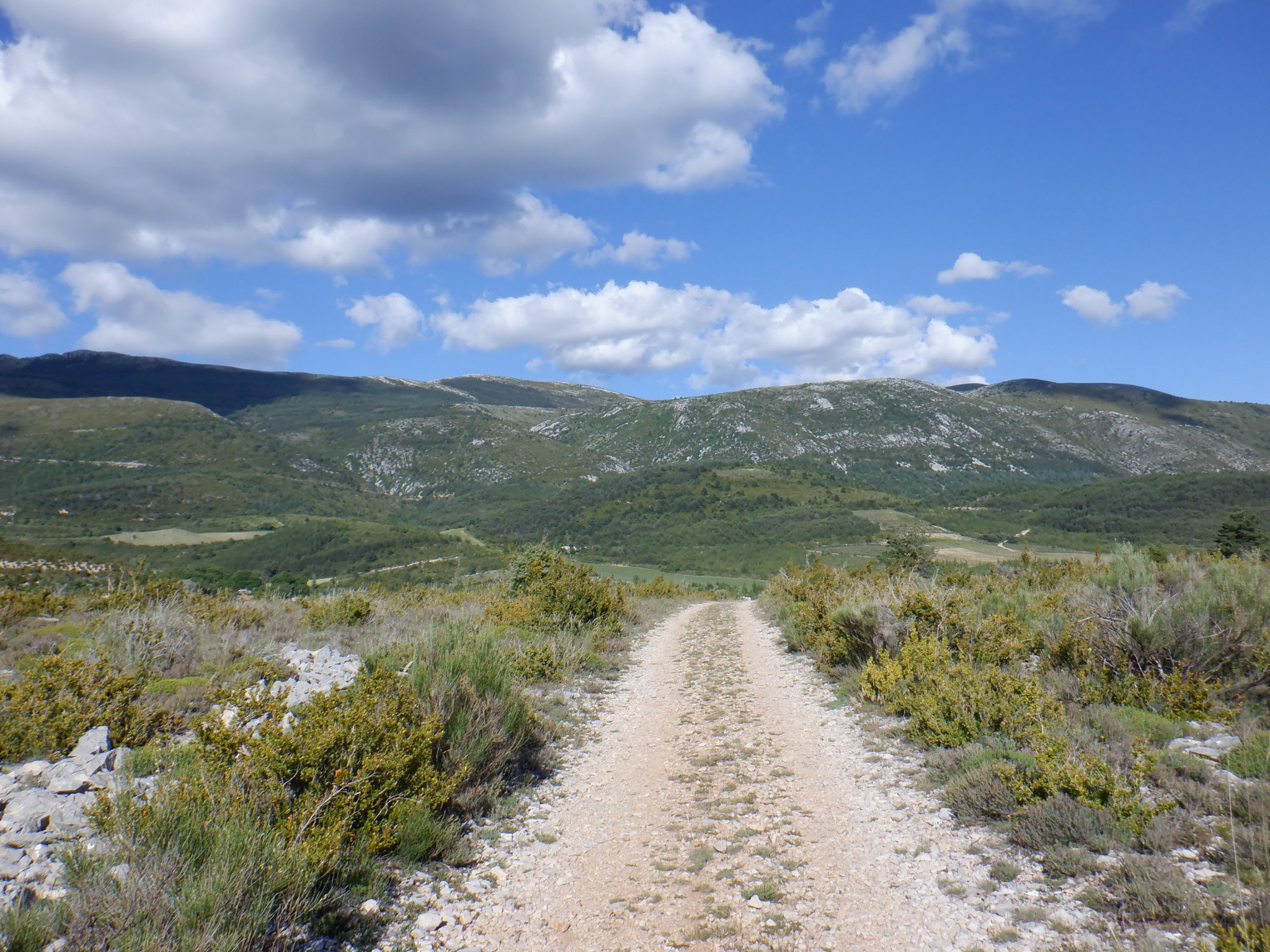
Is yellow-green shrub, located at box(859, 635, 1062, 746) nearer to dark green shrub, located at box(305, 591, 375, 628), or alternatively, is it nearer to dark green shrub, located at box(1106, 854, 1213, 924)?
dark green shrub, located at box(1106, 854, 1213, 924)

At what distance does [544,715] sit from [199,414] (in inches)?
7889

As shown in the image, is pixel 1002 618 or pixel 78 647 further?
pixel 1002 618

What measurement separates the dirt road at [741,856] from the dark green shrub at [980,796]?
0.71 feet

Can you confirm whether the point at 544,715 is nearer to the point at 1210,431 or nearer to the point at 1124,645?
the point at 1124,645

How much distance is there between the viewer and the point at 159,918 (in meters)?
3.24

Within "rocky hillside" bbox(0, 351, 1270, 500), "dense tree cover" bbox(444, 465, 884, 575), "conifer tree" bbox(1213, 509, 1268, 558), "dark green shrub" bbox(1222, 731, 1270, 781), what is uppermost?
"rocky hillside" bbox(0, 351, 1270, 500)

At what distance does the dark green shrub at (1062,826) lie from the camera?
16.1 ft

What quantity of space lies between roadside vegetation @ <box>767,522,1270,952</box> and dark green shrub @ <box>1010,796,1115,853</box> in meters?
0.01

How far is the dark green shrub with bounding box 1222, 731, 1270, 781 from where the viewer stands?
548cm

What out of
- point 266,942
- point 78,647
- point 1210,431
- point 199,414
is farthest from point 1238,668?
point 1210,431

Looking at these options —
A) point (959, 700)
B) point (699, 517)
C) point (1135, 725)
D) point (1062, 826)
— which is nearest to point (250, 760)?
point (1062, 826)

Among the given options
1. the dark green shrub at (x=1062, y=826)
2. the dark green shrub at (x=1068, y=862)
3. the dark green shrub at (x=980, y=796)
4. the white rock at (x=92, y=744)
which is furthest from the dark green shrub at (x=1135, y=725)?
the white rock at (x=92, y=744)

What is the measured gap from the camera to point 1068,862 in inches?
184

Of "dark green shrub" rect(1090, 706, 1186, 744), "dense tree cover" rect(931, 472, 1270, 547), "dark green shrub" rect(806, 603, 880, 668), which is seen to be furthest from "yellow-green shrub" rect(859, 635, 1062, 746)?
"dense tree cover" rect(931, 472, 1270, 547)
